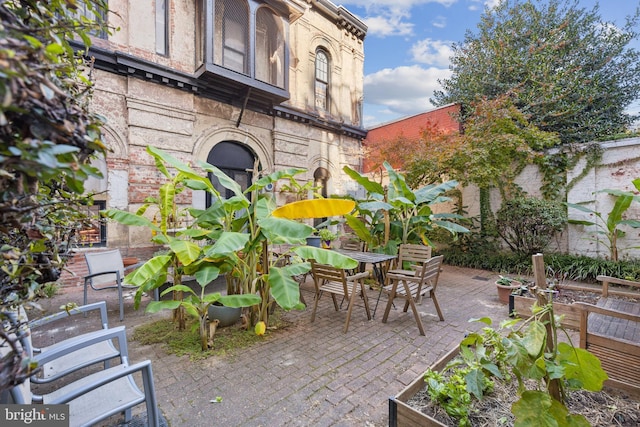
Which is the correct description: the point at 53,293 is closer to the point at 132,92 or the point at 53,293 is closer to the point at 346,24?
the point at 132,92

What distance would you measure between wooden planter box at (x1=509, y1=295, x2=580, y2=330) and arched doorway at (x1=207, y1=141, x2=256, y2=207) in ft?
23.6

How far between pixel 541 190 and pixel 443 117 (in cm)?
510

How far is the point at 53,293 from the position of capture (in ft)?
18.4

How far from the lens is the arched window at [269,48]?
30.1 ft

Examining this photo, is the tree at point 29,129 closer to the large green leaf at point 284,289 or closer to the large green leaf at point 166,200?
the large green leaf at point 284,289

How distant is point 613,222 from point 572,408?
23.3 ft

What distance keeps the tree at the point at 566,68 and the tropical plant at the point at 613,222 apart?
4.79 metres

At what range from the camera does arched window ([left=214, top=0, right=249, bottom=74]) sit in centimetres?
835

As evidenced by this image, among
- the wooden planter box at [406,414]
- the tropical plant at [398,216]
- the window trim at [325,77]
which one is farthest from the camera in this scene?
the window trim at [325,77]

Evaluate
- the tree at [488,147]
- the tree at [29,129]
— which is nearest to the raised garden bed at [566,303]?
the tree at [488,147]

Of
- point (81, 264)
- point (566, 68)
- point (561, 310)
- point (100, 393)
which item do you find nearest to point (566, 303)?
point (561, 310)

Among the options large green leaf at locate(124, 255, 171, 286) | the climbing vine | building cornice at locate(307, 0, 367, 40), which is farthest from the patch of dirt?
building cornice at locate(307, 0, 367, 40)

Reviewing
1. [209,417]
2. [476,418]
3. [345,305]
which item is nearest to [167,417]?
[209,417]

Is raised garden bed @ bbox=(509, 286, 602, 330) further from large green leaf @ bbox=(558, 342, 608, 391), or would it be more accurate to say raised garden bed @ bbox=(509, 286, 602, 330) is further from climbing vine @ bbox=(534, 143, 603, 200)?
climbing vine @ bbox=(534, 143, 603, 200)
